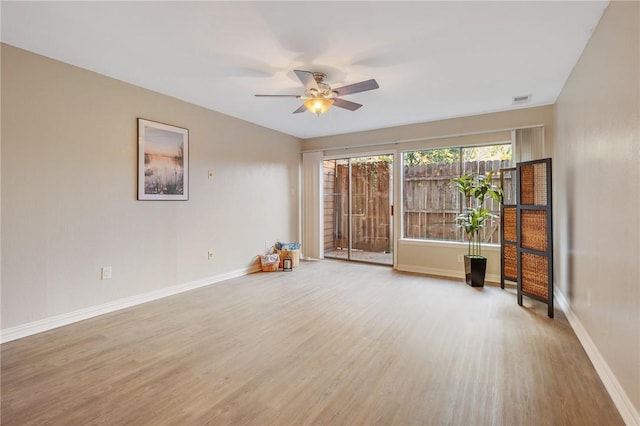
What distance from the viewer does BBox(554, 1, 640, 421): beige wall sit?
166cm

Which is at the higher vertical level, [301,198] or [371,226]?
[301,198]

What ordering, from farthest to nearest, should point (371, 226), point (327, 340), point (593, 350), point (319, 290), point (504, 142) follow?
point (371, 226) → point (504, 142) → point (319, 290) → point (327, 340) → point (593, 350)

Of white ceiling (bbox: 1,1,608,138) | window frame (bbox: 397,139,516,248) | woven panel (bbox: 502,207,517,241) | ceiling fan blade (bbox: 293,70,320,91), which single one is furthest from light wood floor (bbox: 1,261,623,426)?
white ceiling (bbox: 1,1,608,138)

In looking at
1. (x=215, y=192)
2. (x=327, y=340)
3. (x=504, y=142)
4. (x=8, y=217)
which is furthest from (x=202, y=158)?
(x=504, y=142)

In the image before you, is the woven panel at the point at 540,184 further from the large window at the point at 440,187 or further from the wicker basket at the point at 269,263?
the wicker basket at the point at 269,263

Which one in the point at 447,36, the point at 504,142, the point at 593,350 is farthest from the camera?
the point at 504,142

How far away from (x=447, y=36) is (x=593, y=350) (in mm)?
2702

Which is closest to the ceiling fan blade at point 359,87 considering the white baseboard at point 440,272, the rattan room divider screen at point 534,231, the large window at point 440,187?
the rattan room divider screen at point 534,231

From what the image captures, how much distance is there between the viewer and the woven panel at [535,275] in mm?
A: 3191

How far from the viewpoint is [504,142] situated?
14.7 feet

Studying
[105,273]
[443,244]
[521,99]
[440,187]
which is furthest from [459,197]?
[105,273]

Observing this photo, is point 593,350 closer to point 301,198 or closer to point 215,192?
point 215,192

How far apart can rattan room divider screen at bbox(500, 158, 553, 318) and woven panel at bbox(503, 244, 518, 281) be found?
147 millimetres

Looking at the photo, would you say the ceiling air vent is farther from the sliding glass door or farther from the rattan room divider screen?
the sliding glass door
